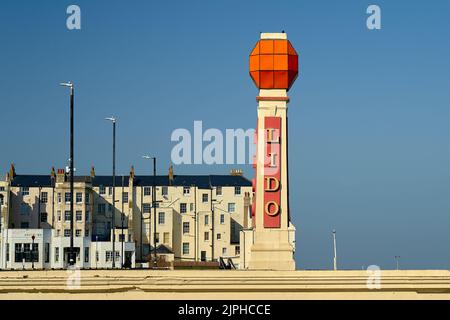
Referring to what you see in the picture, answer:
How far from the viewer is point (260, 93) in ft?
252

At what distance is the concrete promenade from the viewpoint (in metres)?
37.7

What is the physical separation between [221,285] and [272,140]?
3771 cm

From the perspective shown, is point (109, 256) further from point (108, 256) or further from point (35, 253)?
point (35, 253)

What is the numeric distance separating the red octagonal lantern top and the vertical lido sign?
8.62 feet

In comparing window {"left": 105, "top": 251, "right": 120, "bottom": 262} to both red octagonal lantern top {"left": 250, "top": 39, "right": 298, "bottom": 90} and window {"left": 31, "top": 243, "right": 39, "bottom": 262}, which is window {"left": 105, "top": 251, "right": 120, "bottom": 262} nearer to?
window {"left": 31, "top": 243, "right": 39, "bottom": 262}

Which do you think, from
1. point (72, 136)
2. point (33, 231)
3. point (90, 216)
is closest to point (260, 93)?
point (72, 136)

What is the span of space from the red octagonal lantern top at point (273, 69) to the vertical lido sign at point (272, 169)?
8.62 feet

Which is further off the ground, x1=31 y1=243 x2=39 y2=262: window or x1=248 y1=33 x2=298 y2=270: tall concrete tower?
x1=248 y1=33 x2=298 y2=270: tall concrete tower

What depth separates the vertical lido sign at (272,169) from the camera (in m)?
76.2

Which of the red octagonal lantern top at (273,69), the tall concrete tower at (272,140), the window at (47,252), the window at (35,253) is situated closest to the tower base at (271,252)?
the tall concrete tower at (272,140)

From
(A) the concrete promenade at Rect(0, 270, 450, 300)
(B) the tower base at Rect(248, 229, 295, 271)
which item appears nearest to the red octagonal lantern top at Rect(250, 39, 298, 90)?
(B) the tower base at Rect(248, 229, 295, 271)

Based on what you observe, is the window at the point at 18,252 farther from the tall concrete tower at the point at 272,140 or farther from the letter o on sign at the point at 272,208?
the letter o on sign at the point at 272,208
